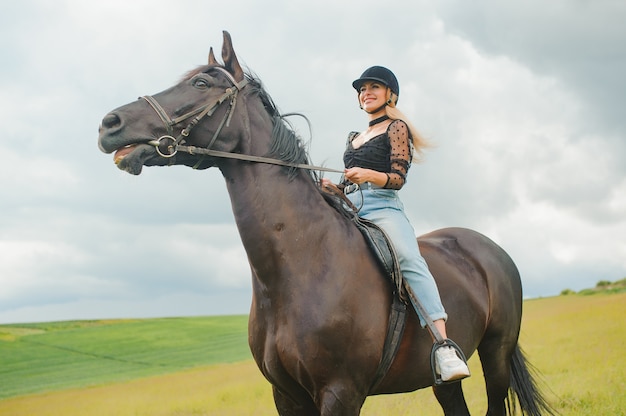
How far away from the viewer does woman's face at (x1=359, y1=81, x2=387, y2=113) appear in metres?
5.18

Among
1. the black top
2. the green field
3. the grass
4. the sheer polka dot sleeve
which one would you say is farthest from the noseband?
the grass

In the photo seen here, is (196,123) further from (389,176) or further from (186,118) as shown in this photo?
(389,176)

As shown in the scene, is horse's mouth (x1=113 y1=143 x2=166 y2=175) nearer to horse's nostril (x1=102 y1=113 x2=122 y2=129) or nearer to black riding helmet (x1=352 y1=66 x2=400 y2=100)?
horse's nostril (x1=102 y1=113 x2=122 y2=129)

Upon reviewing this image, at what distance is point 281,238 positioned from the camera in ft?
14.1

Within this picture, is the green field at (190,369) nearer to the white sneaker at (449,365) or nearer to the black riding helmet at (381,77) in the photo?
the white sneaker at (449,365)

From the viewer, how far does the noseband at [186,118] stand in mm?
4133

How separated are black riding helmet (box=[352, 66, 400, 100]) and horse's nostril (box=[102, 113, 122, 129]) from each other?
2.25 m

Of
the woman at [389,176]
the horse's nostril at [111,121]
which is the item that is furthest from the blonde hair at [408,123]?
the horse's nostril at [111,121]

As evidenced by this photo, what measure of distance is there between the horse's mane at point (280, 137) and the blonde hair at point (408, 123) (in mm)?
920

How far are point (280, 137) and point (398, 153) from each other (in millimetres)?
1025

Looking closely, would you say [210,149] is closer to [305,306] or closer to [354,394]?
[305,306]

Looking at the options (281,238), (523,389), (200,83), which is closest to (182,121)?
(200,83)

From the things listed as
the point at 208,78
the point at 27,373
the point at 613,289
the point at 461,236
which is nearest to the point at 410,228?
the point at 461,236

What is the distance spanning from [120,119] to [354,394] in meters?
2.63
